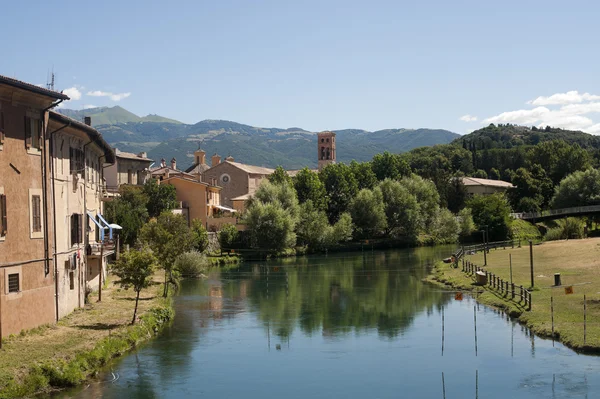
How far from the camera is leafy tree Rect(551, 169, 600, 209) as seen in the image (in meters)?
117

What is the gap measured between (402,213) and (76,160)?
70.6 metres

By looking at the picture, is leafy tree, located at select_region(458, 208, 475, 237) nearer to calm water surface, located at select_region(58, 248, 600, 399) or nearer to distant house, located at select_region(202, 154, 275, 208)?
distant house, located at select_region(202, 154, 275, 208)

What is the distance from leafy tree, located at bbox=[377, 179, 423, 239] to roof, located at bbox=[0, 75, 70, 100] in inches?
3025

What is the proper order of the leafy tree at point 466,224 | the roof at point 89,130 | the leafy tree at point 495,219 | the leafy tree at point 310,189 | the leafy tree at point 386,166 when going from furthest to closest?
1. the leafy tree at point 386,166
2. the leafy tree at point 466,224
3. the leafy tree at point 495,219
4. the leafy tree at point 310,189
5. the roof at point 89,130

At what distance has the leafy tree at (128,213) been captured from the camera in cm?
6600

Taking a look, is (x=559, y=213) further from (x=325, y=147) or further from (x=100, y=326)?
(x=100, y=326)

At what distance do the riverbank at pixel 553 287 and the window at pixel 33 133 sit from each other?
81.9 feet

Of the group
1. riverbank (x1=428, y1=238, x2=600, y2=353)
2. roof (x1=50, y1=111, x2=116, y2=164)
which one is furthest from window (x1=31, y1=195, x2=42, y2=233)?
riverbank (x1=428, y1=238, x2=600, y2=353)

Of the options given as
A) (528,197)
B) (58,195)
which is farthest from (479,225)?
(58,195)

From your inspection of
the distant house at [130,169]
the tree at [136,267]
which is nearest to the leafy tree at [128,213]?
the distant house at [130,169]

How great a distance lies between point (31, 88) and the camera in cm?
2872

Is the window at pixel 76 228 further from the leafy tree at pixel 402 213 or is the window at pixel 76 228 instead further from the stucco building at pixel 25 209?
the leafy tree at pixel 402 213

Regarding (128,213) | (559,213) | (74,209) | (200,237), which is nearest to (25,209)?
(74,209)

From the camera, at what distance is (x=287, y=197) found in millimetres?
93500
